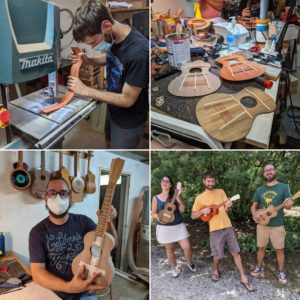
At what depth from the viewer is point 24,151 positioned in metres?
1.12

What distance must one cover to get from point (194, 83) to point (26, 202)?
72cm

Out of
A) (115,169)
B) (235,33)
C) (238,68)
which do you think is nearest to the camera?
(115,169)

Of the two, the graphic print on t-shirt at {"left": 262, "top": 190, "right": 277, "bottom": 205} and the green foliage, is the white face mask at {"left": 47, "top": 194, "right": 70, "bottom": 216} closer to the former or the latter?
the green foliage

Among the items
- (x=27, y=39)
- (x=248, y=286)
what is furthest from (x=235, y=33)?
(x=248, y=286)

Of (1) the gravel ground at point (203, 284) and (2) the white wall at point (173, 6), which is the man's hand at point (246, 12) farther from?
(1) the gravel ground at point (203, 284)

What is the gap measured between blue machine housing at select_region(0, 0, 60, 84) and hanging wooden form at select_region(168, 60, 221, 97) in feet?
1.38

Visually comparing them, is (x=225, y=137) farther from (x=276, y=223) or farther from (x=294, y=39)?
(x=294, y=39)

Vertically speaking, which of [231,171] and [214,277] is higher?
[231,171]

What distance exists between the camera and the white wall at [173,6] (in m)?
1.15

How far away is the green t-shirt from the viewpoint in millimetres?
1232

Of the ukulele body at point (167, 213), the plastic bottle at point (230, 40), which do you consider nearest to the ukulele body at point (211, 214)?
the ukulele body at point (167, 213)

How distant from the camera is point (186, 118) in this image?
1.04m

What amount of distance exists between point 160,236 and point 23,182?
21.0 inches

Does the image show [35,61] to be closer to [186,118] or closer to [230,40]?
[186,118]
